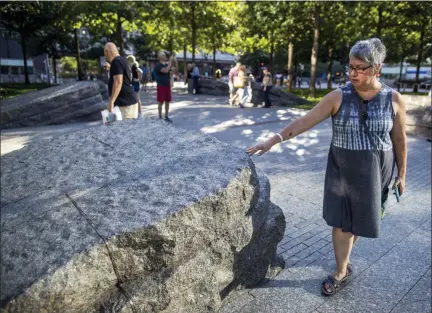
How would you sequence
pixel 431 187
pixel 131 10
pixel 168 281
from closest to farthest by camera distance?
pixel 168 281
pixel 431 187
pixel 131 10

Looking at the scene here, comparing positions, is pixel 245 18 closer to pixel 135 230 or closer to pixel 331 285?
pixel 331 285

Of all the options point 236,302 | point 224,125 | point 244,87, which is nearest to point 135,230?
point 236,302

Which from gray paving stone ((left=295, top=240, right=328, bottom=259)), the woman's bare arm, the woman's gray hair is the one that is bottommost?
gray paving stone ((left=295, top=240, right=328, bottom=259))

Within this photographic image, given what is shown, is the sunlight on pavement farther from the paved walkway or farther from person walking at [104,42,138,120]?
person walking at [104,42,138,120]

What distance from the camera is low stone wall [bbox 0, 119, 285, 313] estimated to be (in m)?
1.68

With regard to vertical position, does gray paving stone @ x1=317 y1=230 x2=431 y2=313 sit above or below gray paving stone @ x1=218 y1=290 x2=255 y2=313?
below

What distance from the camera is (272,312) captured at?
2396mm

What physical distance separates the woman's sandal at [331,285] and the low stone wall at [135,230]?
1.32 feet

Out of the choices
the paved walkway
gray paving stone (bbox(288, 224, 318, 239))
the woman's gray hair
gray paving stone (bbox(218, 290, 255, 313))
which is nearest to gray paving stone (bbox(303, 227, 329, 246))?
the paved walkway

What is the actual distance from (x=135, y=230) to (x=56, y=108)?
9237 millimetres

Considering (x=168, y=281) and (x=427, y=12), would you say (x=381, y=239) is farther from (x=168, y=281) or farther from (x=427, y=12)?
(x=427, y=12)

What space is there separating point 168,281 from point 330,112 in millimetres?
1572

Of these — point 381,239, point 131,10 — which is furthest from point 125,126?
point 131,10

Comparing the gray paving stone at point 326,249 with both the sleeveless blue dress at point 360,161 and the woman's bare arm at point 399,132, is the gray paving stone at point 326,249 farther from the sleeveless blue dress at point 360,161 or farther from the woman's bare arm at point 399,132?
the woman's bare arm at point 399,132
